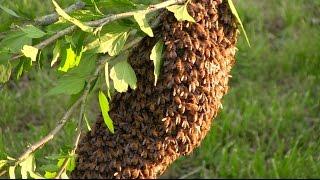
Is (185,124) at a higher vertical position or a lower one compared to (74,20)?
lower

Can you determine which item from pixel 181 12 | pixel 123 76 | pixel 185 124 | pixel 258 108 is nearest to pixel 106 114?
pixel 123 76

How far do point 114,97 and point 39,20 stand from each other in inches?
11.2

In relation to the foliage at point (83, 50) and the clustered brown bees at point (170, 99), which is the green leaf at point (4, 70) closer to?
the foliage at point (83, 50)

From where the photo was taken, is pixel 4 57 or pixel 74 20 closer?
pixel 74 20

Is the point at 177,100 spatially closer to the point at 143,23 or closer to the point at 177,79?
the point at 177,79

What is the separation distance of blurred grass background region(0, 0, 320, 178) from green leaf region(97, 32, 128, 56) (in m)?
1.00

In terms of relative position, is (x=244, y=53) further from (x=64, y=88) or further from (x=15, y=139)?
(x=64, y=88)

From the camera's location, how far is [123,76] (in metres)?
1.62

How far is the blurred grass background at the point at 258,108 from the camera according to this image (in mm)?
2787

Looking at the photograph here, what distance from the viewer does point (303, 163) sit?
2713mm

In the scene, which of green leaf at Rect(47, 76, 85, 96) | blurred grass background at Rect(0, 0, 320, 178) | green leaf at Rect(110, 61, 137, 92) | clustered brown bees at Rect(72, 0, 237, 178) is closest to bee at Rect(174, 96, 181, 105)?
clustered brown bees at Rect(72, 0, 237, 178)

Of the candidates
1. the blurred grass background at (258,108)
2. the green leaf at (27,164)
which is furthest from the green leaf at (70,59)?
the blurred grass background at (258,108)

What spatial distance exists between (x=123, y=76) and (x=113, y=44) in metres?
0.08

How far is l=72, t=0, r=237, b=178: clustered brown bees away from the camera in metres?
1.66
